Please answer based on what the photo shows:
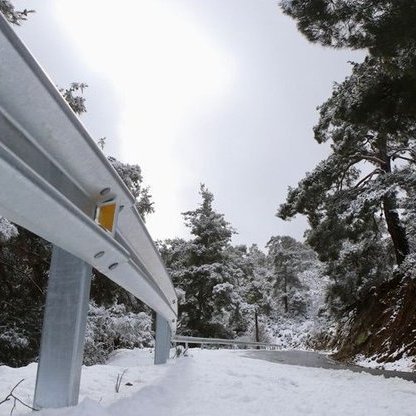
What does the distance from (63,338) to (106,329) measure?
7572mm

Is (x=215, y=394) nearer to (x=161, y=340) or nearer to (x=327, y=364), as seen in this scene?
(x=161, y=340)

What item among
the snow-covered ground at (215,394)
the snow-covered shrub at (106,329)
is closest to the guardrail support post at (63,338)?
the snow-covered ground at (215,394)

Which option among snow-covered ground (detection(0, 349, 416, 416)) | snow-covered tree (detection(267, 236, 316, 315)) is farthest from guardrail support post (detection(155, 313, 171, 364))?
snow-covered tree (detection(267, 236, 316, 315))

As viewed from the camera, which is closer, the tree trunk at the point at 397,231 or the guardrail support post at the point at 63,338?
the guardrail support post at the point at 63,338

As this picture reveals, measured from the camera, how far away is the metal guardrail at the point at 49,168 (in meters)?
2.01

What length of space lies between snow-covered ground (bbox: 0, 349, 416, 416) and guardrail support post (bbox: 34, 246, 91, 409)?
141mm

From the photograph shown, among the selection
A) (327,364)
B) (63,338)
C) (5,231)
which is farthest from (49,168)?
(327,364)

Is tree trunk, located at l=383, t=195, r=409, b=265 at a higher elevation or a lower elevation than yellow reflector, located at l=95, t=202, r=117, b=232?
higher

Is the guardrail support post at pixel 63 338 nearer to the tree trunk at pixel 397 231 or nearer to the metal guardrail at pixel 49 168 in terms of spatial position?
the metal guardrail at pixel 49 168

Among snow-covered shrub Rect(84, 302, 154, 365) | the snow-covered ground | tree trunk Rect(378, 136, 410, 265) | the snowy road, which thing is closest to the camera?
the snow-covered ground

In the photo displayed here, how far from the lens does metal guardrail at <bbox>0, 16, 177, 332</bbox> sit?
201 centimetres

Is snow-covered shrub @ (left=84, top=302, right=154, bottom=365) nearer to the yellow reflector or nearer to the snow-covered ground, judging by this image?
the snow-covered ground

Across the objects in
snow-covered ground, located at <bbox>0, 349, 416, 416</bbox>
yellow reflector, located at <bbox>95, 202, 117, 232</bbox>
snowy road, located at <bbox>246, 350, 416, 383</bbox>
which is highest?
yellow reflector, located at <bbox>95, 202, 117, 232</bbox>

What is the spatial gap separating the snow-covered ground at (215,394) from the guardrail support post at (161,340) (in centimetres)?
92
